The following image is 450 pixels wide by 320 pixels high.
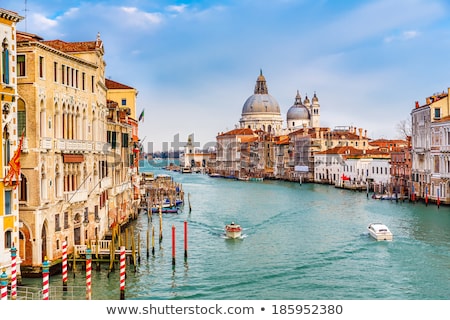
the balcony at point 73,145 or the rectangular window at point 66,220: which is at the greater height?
the balcony at point 73,145

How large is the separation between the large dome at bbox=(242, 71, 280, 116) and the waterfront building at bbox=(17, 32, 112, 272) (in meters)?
39.1

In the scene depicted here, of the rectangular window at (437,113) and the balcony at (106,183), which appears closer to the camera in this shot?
the balcony at (106,183)

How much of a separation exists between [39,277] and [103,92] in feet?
10.8

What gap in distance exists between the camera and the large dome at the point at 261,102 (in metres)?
47.5

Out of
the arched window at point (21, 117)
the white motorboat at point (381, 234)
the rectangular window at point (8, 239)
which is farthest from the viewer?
the white motorboat at point (381, 234)

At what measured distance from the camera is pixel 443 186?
1445 centimetres

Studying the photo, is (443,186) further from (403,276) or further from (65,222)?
(65,222)

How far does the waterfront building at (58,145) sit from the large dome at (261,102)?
39128 millimetres

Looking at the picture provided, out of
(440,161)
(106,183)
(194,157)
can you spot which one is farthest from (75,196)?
(194,157)

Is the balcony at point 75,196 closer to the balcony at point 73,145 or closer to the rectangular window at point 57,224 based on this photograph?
the rectangular window at point 57,224

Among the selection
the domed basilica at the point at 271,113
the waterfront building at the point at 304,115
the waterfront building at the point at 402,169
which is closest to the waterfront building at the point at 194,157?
the domed basilica at the point at 271,113

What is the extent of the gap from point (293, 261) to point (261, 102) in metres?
40.0

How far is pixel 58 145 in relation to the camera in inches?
273

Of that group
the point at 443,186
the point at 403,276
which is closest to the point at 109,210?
the point at 403,276
